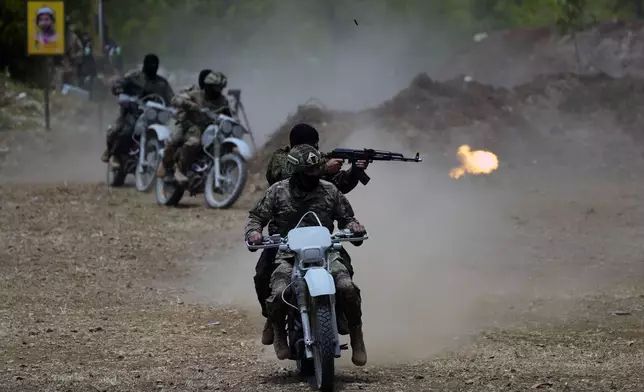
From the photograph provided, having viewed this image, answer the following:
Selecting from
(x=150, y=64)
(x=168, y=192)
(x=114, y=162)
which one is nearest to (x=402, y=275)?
(x=168, y=192)

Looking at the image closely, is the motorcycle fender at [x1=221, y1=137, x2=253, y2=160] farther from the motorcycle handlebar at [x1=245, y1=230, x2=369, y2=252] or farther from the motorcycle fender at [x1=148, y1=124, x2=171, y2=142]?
the motorcycle handlebar at [x1=245, y1=230, x2=369, y2=252]

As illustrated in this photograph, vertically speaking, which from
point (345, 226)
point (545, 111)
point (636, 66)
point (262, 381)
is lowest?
point (262, 381)

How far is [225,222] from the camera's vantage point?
16016 millimetres

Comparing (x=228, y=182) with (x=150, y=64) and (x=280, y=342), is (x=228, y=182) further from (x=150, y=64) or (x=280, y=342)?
(x=280, y=342)

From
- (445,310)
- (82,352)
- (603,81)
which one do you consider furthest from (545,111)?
(82,352)

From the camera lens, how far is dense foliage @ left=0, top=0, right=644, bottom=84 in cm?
4412

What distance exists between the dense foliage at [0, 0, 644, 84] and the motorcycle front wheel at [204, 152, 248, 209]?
69.1 ft

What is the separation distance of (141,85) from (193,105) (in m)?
2.64

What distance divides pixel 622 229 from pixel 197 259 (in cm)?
535

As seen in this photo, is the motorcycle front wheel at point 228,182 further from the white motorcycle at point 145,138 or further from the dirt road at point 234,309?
the white motorcycle at point 145,138

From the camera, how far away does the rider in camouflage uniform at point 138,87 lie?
1936cm

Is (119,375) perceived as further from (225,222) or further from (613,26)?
(613,26)

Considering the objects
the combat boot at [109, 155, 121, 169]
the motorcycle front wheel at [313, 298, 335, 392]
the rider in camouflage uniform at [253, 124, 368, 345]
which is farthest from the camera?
the combat boot at [109, 155, 121, 169]

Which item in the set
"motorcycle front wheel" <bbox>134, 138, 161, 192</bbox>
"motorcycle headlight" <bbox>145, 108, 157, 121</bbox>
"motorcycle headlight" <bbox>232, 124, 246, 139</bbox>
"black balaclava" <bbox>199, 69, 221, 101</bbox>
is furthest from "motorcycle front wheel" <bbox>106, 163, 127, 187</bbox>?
"motorcycle headlight" <bbox>232, 124, 246, 139</bbox>
